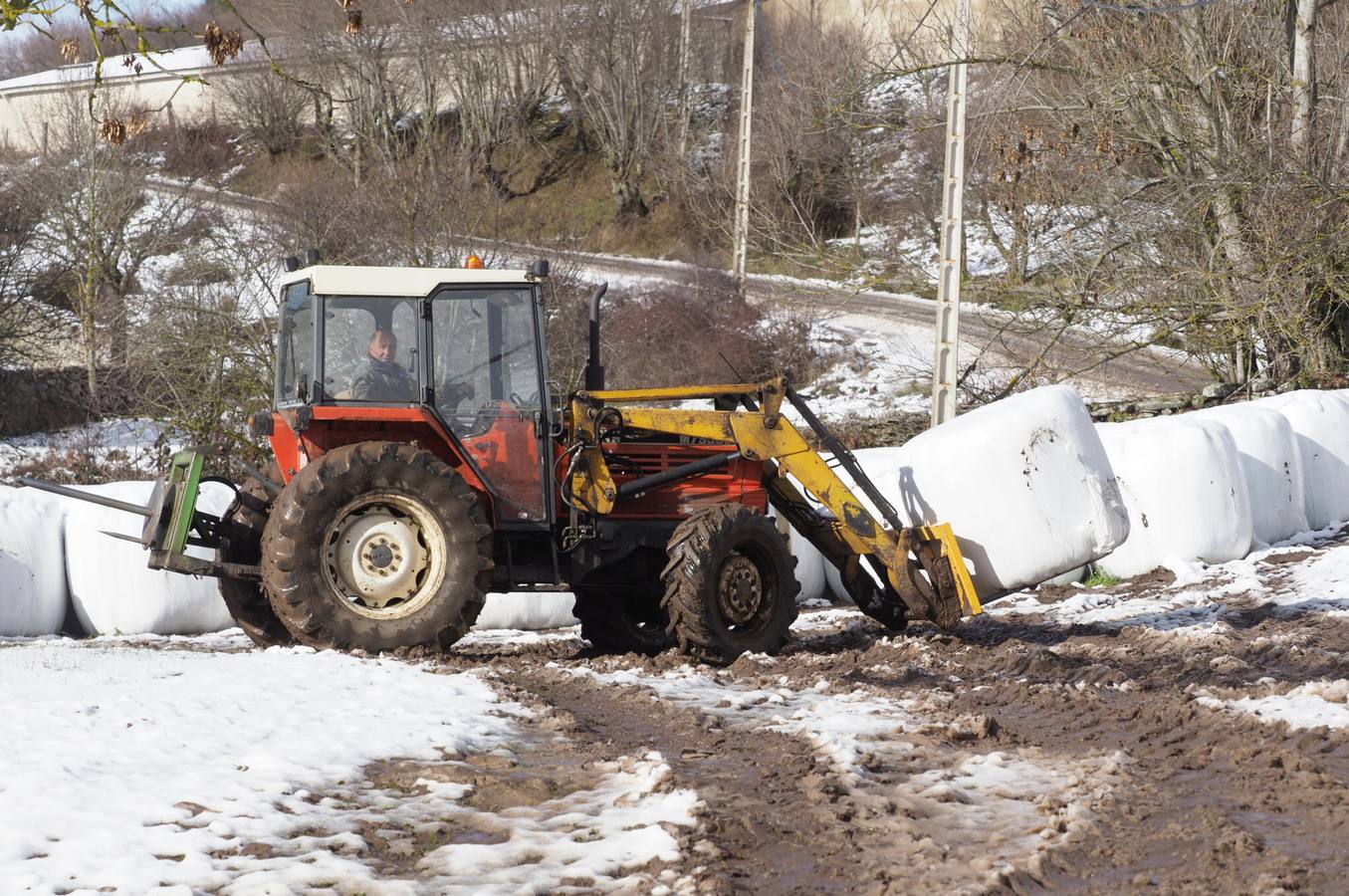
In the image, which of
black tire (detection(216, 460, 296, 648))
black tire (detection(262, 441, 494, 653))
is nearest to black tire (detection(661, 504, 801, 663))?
black tire (detection(262, 441, 494, 653))

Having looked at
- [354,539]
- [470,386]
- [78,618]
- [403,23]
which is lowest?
[78,618]

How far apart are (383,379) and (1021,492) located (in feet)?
14.5

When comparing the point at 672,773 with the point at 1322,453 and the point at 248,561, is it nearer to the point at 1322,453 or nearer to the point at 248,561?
the point at 248,561

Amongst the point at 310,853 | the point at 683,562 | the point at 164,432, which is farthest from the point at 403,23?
the point at 310,853

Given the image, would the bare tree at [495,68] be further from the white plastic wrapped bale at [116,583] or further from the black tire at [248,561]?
the black tire at [248,561]

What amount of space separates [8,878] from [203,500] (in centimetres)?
694

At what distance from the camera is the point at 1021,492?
9977mm

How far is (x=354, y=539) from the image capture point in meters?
8.18

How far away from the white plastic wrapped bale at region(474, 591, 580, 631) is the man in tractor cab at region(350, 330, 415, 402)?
3.02 meters

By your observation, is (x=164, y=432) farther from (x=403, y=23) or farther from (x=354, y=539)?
(x=403, y=23)

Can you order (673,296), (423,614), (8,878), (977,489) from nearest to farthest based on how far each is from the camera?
(8,878) < (423,614) < (977,489) < (673,296)

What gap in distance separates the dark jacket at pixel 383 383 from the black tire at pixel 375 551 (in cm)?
40

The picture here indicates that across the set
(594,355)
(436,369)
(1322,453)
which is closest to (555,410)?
(594,355)

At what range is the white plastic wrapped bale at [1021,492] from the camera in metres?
9.88
